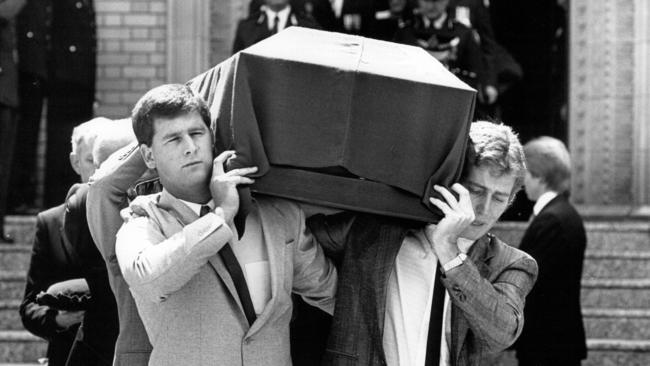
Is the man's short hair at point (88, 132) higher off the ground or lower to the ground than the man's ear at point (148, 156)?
lower

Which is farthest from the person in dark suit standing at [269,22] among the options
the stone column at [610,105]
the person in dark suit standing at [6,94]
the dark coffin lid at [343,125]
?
the dark coffin lid at [343,125]

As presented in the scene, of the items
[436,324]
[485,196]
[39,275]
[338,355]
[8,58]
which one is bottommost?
[39,275]

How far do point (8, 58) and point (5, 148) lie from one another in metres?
0.64

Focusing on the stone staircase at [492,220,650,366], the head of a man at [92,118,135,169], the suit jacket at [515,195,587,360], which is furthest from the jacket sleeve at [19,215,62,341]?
the stone staircase at [492,220,650,366]

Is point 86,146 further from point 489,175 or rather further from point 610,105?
point 610,105

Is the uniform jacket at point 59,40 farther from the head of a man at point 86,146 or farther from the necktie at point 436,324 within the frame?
the necktie at point 436,324

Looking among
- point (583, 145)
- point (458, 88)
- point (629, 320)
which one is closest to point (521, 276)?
point (458, 88)

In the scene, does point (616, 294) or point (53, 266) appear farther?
point (616, 294)

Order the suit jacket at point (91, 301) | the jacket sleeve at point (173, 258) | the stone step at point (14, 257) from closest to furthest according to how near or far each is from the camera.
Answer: the jacket sleeve at point (173, 258)
the suit jacket at point (91, 301)
the stone step at point (14, 257)

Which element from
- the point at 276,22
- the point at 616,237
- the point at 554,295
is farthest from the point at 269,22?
the point at 554,295

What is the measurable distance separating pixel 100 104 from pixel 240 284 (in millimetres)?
7562

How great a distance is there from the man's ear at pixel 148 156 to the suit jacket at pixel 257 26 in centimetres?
521

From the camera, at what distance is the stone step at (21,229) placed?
28.7 feet

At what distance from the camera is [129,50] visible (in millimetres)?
10711
